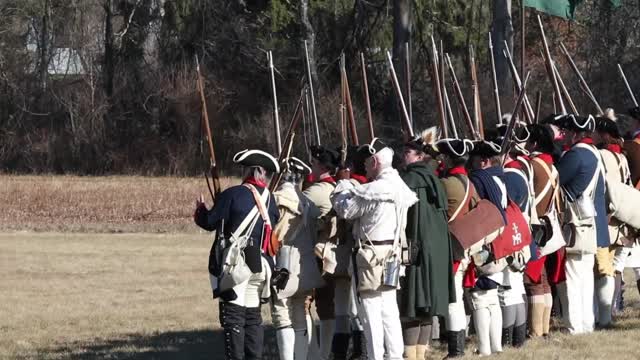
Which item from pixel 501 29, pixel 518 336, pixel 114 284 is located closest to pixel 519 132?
pixel 518 336

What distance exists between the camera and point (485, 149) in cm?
1044

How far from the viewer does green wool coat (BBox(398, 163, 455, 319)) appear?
32.0ft

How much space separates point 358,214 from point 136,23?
126ft

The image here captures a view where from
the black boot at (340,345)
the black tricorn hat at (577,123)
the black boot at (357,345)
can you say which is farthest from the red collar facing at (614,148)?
the black boot at (340,345)

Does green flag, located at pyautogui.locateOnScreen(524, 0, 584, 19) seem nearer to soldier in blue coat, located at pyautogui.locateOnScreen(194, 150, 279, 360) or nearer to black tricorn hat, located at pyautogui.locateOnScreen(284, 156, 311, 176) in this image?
black tricorn hat, located at pyautogui.locateOnScreen(284, 156, 311, 176)

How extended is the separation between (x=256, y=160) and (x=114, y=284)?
961cm

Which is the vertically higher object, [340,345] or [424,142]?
[424,142]

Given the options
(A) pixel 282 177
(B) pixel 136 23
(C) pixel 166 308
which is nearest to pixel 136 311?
(C) pixel 166 308

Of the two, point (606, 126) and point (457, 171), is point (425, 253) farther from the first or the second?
point (606, 126)

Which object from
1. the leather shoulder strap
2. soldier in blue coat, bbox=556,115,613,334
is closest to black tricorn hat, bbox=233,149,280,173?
the leather shoulder strap

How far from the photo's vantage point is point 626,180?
489 inches

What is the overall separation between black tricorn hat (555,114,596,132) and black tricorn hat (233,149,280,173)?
315cm

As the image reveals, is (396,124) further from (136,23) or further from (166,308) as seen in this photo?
(166,308)

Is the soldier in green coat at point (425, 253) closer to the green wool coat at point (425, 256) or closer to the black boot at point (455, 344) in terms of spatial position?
the green wool coat at point (425, 256)
